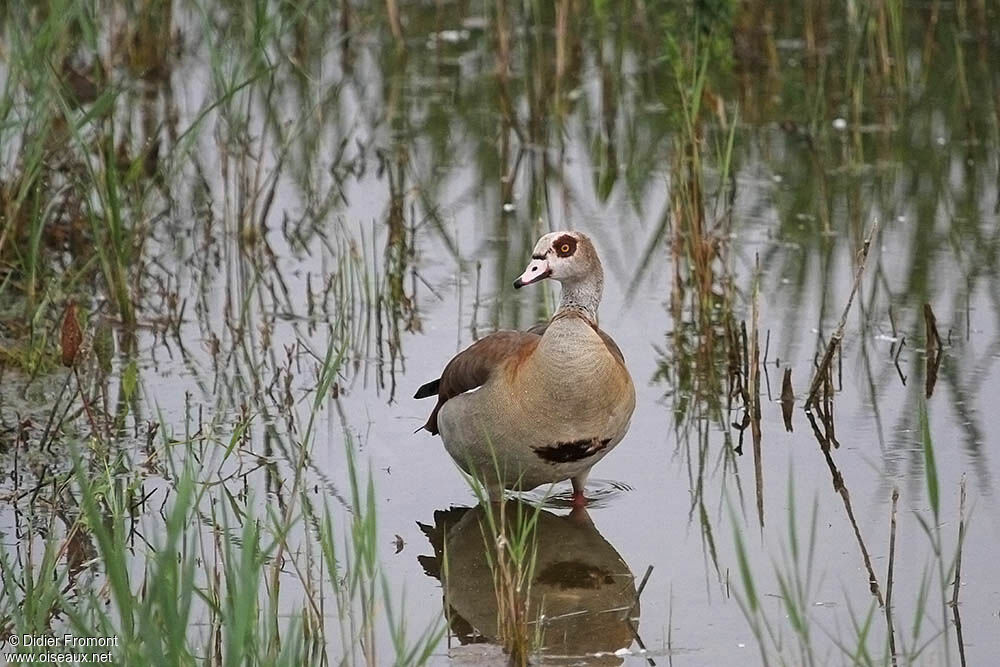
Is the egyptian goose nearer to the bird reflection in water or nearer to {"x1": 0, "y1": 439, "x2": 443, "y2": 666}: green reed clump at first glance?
the bird reflection in water

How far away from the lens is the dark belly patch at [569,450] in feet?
17.9

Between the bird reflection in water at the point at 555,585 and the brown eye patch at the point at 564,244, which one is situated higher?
the brown eye patch at the point at 564,244

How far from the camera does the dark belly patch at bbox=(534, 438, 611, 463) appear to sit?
5.46 meters

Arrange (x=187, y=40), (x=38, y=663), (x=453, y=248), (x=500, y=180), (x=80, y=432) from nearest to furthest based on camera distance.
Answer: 1. (x=38, y=663)
2. (x=80, y=432)
3. (x=453, y=248)
4. (x=500, y=180)
5. (x=187, y=40)

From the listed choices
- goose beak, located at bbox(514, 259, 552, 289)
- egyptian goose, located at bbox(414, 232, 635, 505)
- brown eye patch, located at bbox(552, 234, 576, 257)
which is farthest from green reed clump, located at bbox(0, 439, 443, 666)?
brown eye patch, located at bbox(552, 234, 576, 257)

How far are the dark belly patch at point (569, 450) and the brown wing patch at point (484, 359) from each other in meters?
0.33

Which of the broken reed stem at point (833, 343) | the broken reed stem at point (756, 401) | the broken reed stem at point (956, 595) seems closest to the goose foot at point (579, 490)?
the broken reed stem at point (756, 401)

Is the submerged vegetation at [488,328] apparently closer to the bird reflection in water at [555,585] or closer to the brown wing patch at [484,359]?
→ the bird reflection in water at [555,585]

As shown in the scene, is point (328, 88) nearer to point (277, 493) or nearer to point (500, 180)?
point (500, 180)

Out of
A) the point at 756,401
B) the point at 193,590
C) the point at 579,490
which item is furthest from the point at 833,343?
the point at 193,590

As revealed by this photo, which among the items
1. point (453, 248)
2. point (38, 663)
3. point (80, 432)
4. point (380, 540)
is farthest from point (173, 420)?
point (38, 663)

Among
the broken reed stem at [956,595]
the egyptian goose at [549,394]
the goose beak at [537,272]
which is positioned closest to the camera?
the broken reed stem at [956,595]

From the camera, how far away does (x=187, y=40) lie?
461 inches

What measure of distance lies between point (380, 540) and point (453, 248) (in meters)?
2.98
